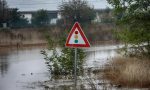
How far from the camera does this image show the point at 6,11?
64.8 m

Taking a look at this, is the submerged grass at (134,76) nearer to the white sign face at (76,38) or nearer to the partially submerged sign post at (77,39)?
the partially submerged sign post at (77,39)

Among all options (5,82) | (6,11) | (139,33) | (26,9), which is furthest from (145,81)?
(26,9)

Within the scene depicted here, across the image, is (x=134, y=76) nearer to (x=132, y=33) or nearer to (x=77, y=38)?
(x=77, y=38)

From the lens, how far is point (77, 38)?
47.2 feet

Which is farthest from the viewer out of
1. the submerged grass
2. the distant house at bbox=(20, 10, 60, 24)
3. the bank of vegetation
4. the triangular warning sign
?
the distant house at bbox=(20, 10, 60, 24)

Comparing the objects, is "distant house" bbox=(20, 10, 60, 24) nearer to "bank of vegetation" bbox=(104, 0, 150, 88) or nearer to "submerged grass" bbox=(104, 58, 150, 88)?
"bank of vegetation" bbox=(104, 0, 150, 88)

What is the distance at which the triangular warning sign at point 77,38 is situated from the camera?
46.9ft

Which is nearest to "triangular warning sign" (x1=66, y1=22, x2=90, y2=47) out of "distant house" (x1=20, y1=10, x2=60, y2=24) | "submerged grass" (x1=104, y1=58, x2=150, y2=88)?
"submerged grass" (x1=104, y1=58, x2=150, y2=88)

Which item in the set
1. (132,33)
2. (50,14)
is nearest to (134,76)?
(132,33)

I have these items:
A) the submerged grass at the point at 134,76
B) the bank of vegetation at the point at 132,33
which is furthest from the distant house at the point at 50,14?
the submerged grass at the point at 134,76

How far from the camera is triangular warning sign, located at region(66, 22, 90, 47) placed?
14281mm

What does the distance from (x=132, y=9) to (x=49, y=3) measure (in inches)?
2832

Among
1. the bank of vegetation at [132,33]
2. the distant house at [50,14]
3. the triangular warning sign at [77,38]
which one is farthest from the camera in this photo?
the distant house at [50,14]

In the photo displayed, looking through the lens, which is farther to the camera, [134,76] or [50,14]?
[50,14]
